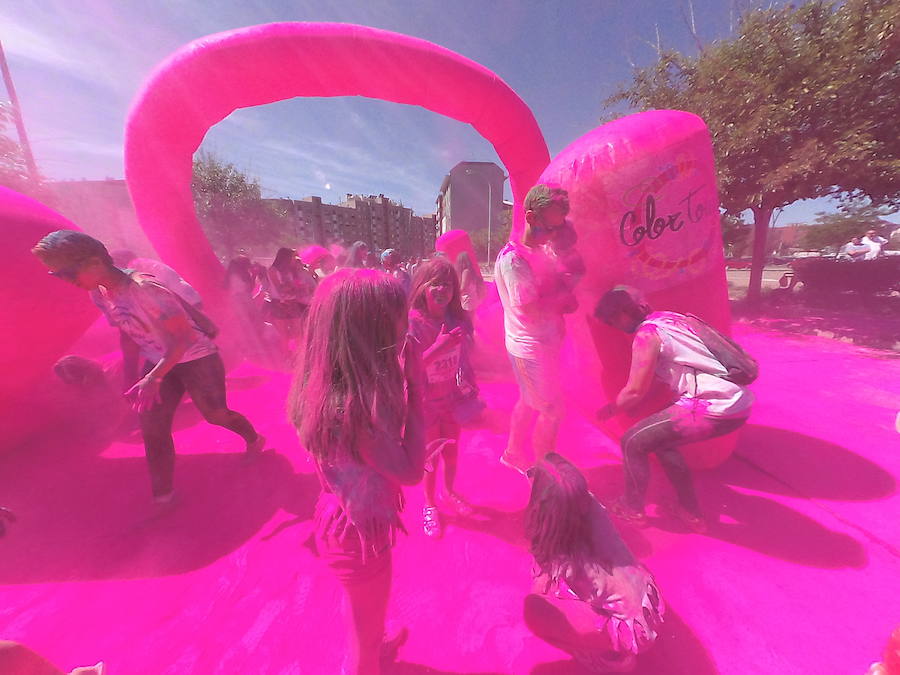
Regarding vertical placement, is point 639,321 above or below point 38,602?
above

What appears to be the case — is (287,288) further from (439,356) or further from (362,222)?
(362,222)

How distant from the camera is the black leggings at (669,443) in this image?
211 centimetres

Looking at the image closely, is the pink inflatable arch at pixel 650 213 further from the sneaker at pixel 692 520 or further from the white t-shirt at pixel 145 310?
the white t-shirt at pixel 145 310

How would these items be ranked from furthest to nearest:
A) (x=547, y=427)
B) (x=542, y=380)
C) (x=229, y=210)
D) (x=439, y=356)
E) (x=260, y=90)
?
(x=229, y=210)
(x=260, y=90)
(x=547, y=427)
(x=542, y=380)
(x=439, y=356)

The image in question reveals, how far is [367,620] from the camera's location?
1.28 m

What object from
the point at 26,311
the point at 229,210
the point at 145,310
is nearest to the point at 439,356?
the point at 145,310

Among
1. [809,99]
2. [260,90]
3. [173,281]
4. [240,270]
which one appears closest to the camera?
[173,281]

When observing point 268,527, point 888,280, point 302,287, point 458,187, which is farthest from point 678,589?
point 458,187

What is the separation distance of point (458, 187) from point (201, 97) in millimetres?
41098

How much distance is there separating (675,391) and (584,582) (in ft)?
4.56

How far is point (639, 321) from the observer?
88.4 inches

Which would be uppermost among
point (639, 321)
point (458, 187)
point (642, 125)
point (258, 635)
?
point (458, 187)

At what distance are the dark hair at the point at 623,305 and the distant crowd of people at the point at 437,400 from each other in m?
0.01

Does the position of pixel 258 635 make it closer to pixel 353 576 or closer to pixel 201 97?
pixel 353 576
